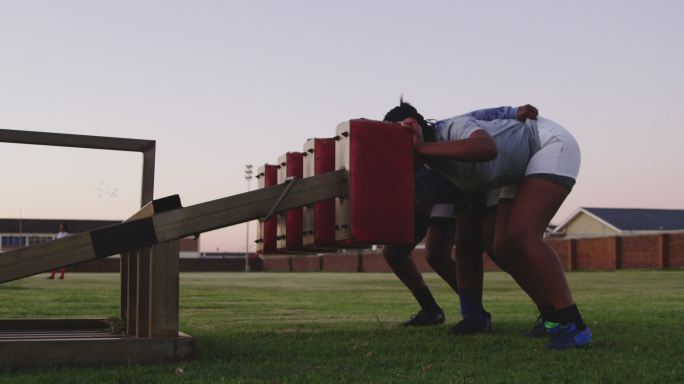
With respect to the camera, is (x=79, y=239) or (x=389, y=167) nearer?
(x=79, y=239)

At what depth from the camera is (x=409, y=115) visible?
175 inches

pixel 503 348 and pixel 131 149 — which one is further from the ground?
pixel 131 149

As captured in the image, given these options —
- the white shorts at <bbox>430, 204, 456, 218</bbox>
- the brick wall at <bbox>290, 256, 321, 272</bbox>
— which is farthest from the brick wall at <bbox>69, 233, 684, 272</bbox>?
the white shorts at <bbox>430, 204, 456, 218</bbox>

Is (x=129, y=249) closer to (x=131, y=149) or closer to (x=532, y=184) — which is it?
(x=131, y=149)

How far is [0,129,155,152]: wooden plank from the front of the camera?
14.9 ft

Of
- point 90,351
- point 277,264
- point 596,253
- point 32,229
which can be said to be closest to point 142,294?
point 90,351

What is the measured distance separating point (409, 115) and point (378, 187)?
67 cm

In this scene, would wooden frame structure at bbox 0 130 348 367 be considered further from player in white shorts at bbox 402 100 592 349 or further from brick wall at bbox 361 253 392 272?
brick wall at bbox 361 253 392 272

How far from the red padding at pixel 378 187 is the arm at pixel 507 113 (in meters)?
1.01

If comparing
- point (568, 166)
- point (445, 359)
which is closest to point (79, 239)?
point (445, 359)

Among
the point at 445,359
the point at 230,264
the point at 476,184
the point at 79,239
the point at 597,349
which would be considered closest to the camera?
the point at 79,239

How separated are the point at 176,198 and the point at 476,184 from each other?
5.83ft

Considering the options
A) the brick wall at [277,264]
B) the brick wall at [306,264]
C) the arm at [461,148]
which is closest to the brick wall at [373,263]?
the brick wall at [306,264]

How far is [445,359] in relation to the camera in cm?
391
